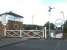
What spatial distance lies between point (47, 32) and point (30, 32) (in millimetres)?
3109

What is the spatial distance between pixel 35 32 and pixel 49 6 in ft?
29.2

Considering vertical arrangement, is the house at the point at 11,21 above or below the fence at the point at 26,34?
above

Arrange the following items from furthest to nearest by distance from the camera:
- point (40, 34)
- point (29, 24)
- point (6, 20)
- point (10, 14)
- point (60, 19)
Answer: point (60, 19) < point (29, 24) < point (10, 14) < point (6, 20) < point (40, 34)

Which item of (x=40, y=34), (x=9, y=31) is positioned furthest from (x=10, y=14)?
(x=40, y=34)

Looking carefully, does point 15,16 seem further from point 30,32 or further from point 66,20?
point 66,20

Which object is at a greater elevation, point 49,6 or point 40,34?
point 49,6

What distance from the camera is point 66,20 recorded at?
66812 mm

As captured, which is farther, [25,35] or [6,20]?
[6,20]

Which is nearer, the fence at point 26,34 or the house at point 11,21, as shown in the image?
the fence at point 26,34

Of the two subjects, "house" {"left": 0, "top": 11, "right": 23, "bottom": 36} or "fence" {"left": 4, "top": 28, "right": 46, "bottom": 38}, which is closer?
"fence" {"left": 4, "top": 28, "right": 46, "bottom": 38}

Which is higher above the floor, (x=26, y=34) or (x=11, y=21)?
(x=11, y=21)

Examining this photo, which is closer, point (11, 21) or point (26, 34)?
point (26, 34)

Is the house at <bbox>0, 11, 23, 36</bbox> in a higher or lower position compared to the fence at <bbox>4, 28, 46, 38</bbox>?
higher

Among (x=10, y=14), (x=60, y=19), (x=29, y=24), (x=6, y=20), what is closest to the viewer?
(x=6, y=20)
